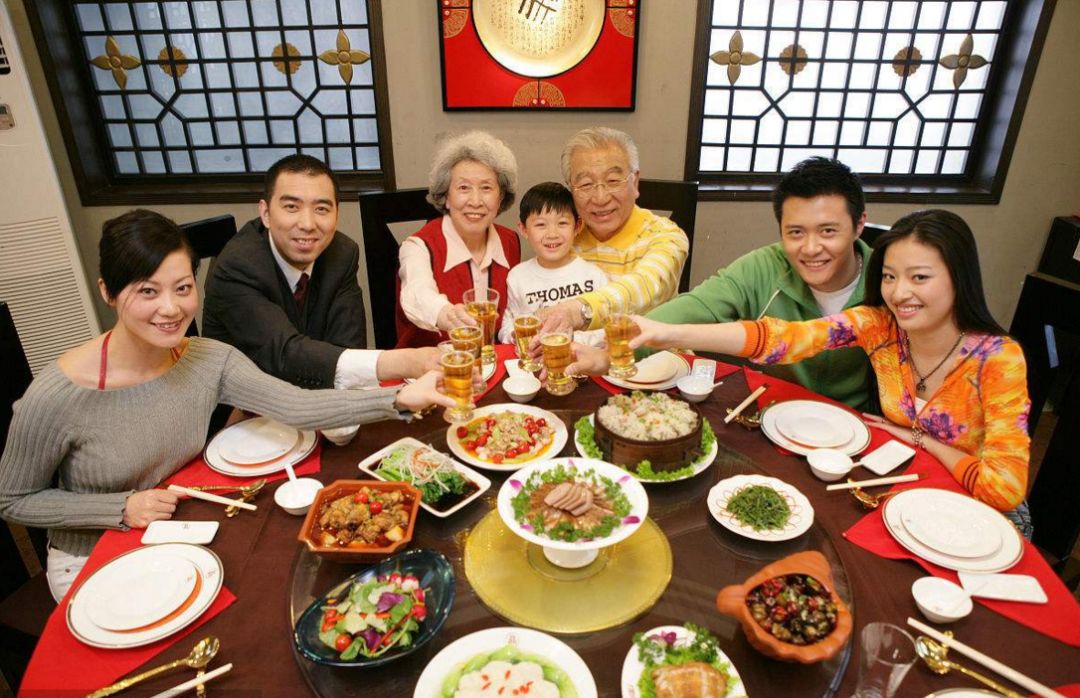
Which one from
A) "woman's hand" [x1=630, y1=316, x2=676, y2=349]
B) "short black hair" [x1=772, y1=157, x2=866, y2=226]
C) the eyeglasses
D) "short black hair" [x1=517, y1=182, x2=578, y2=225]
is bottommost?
"woman's hand" [x1=630, y1=316, x2=676, y2=349]

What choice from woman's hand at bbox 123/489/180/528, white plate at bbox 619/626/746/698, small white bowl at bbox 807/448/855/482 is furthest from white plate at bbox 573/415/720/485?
woman's hand at bbox 123/489/180/528

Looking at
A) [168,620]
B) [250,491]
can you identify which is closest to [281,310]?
[250,491]

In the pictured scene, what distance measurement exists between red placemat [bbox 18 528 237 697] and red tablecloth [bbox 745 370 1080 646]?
4.73 ft

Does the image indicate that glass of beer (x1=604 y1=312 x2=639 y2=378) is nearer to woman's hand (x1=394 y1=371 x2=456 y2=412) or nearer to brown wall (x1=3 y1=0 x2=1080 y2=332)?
woman's hand (x1=394 y1=371 x2=456 y2=412)

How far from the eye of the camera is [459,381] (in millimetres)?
1679

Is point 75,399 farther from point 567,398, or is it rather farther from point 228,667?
point 567,398

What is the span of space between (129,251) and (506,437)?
1.09 metres

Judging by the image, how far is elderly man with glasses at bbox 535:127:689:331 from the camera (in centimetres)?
259

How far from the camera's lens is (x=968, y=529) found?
4.63 feet

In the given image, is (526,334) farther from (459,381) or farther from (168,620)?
(168,620)

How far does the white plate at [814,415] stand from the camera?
1.73m

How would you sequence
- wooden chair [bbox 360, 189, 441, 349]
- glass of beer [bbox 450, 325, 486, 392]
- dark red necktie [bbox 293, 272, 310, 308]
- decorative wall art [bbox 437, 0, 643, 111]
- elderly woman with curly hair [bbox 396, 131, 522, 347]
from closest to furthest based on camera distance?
glass of beer [bbox 450, 325, 486, 392]
dark red necktie [bbox 293, 272, 310, 308]
elderly woman with curly hair [bbox 396, 131, 522, 347]
wooden chair [bbox 360, 189, 441, 349]
decorative wall art [bbox 437, 0, 643, 111]

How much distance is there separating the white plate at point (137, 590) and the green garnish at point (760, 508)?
1.22m

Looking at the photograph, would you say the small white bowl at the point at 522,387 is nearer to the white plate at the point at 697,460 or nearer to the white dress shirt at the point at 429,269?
the white plate at the point at 697,460
